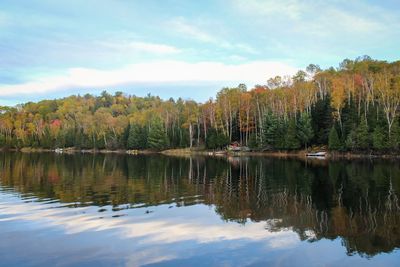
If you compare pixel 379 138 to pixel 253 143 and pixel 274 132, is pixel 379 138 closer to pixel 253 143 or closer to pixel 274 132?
pixel 274 132

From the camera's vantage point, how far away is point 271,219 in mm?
20859

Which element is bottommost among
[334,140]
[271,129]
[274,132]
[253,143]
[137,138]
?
[253,143]

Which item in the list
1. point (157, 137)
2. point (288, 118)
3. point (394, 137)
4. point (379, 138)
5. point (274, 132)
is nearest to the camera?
point (394, 137)

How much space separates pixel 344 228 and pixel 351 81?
79.7 meters

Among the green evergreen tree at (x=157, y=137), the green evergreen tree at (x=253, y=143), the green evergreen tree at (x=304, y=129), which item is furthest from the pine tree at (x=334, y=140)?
the green evergreen tree at (x=157, y=137)

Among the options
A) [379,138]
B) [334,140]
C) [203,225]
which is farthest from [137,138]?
[203,225]

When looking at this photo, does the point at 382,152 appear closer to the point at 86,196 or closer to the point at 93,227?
the point at 86,196

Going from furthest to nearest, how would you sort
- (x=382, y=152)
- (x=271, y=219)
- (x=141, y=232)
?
(x=382, y=152) < (x=271, y=219) < (x=141, y=232)

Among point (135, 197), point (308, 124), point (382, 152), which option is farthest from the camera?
point (308, 124)

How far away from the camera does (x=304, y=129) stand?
84938 millimetres

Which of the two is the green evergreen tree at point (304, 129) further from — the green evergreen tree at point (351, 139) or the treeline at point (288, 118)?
the green evergreen tree at point (351, 139)

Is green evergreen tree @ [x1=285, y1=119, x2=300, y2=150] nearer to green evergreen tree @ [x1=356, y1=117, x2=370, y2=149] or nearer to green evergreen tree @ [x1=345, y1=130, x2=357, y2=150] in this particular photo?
green evergreen tree @ [x1=345, y1=130, x2=357, y2=150]

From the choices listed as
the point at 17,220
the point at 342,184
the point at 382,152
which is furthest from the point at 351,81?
the point at 17,220

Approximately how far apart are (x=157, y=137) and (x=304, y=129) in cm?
5032
